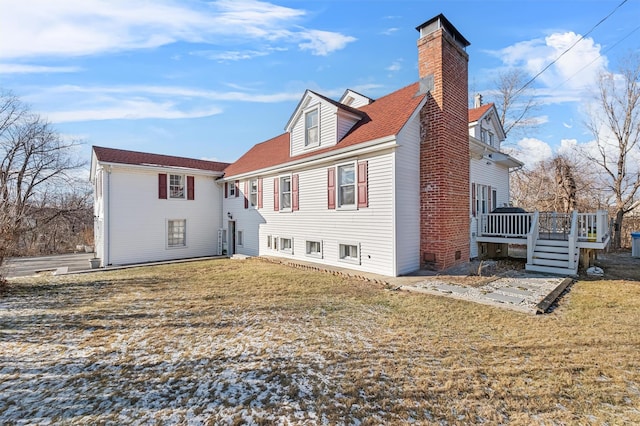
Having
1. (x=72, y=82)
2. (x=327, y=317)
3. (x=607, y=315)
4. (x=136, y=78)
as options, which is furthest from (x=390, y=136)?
(x=72, y=82)

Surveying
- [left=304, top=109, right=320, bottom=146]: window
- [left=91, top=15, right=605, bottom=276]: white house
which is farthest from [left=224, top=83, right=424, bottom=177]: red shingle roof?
[left=304, top=109, right=320, bottom=146]: window

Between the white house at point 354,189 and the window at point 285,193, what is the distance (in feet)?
0.30

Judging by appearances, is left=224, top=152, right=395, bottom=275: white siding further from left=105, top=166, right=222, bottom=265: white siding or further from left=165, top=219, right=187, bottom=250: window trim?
left=165, top=219, right=187, bottom=250: window trim

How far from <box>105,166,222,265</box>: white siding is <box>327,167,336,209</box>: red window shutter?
9.27 meters

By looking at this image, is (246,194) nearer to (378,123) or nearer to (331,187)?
(331,187)

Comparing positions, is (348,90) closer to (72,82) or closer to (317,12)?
(317,12)

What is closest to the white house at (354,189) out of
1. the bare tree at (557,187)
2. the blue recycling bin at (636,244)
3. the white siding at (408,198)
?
the white siding at (408,198)

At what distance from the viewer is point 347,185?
1027 cm

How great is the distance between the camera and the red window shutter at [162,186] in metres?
14.9

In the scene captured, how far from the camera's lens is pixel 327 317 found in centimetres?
547

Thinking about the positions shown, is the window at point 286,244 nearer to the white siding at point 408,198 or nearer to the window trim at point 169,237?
the white siding at point 408,198

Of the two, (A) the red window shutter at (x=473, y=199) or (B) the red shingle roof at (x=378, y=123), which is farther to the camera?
(A) the red window shutter at (x=473, y=199)

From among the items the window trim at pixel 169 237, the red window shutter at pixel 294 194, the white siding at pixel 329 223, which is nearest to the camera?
the white siding at pixel 329 223

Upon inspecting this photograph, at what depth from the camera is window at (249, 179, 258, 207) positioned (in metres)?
14.9
